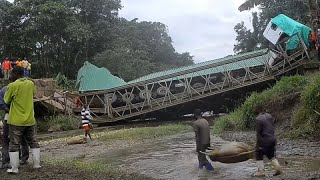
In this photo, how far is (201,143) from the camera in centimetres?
789

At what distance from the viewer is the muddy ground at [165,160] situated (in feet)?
21.5

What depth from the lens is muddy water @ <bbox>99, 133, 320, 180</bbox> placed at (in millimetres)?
7726

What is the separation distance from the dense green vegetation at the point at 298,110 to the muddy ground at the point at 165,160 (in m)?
0.59

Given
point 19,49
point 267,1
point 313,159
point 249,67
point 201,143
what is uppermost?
point 267,1

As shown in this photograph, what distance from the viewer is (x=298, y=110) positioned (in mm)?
11523

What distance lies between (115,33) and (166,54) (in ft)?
52.0

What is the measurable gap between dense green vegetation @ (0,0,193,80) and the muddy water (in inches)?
856

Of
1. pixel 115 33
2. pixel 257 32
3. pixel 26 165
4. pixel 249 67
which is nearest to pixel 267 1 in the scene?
pixel 257 32

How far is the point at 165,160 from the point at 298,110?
433cm

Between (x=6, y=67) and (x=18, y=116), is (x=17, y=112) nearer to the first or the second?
(x=18, y=116)

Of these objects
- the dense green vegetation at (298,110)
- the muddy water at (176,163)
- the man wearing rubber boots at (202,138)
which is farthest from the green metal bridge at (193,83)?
the man wearing rubber boots at (202,138)

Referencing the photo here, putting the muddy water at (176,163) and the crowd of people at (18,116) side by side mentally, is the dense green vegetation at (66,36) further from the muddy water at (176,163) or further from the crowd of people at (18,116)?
the crowd of people at (18,116)

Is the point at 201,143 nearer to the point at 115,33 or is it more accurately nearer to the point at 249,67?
the point at 249,67

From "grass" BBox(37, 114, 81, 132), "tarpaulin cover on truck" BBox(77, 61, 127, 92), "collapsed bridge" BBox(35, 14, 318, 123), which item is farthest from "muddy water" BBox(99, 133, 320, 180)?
"tarpaulin cover on truck" BBox(77, 61, 127, 92)
